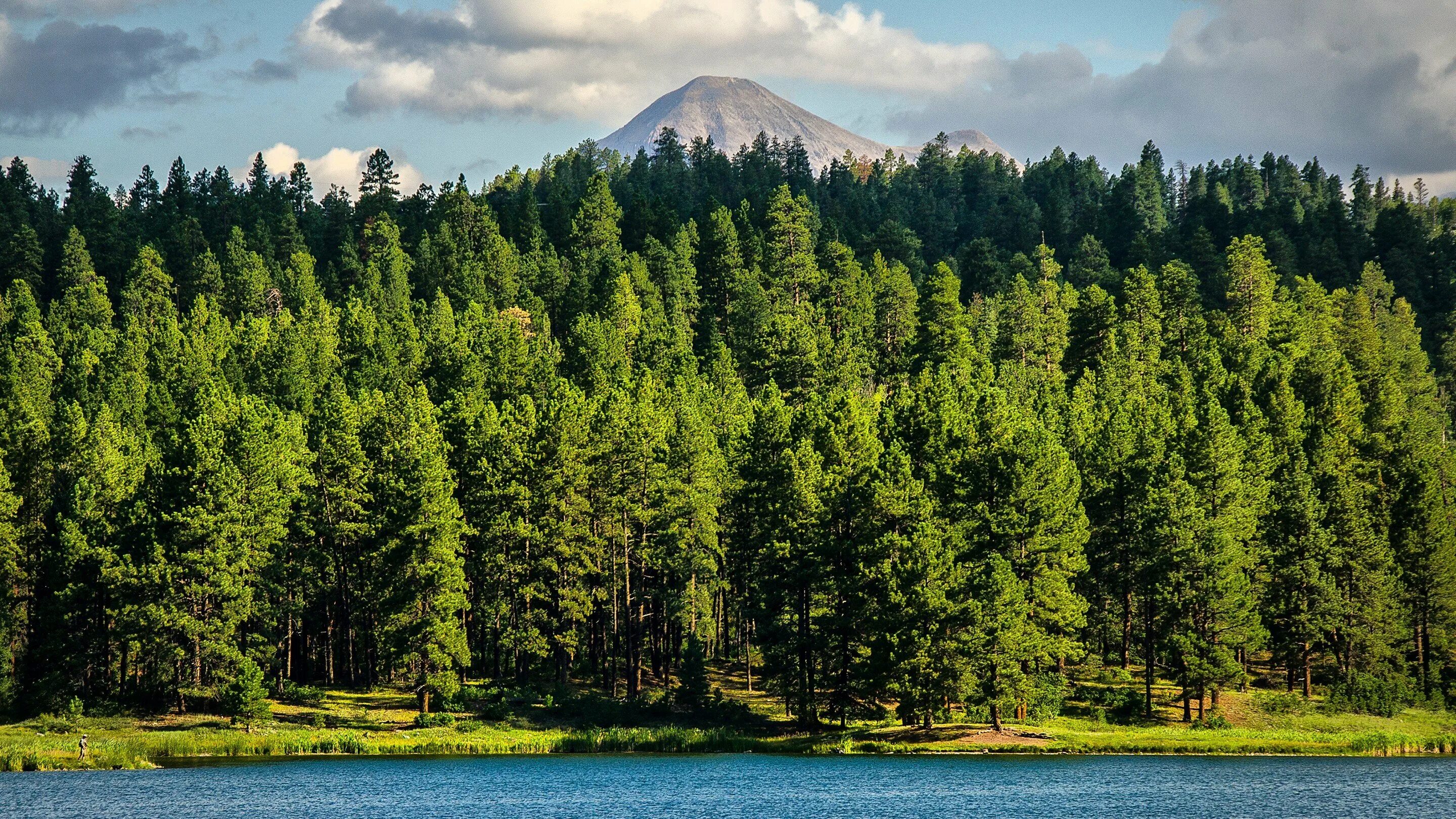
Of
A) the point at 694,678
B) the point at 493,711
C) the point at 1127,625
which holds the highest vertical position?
the point at 1127,625

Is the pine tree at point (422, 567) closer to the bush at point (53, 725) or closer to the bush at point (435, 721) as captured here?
the bush at point (435, 721)

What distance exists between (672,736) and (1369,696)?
4128cm

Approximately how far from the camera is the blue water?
172 ft

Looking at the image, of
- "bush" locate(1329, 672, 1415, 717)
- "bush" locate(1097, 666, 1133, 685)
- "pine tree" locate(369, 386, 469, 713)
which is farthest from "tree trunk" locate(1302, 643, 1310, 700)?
"pine tree" locate(369, 386, 469, 713)

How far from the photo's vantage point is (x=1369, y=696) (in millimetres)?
79812

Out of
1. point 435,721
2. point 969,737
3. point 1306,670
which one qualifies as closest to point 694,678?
point 435,721

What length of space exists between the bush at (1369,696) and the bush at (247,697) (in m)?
61.2

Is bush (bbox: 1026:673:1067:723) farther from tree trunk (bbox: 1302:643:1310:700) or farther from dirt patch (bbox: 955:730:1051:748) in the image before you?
tree trunk (bbox: 1302:643:1310:700)

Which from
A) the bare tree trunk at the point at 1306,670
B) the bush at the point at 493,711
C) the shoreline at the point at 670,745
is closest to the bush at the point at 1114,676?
the shoreline at the point at 670,745

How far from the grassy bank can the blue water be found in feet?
7.44

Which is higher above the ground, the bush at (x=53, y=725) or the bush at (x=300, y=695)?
the bush at (x=300, y=695)

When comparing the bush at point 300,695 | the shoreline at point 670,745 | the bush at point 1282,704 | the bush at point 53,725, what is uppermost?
the bush at point 300,695

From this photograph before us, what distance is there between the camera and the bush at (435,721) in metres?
74.5

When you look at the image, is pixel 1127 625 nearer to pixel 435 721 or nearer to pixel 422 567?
pixel 435 721
